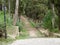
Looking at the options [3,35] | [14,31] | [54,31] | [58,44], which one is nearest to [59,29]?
[54,31]

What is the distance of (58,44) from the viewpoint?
1352 centimetres

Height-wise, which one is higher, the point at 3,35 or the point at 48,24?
the point at 3,35

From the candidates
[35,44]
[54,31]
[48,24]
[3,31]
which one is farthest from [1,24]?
[48,24]

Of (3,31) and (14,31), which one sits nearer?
(3,31)

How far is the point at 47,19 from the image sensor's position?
1280 inches

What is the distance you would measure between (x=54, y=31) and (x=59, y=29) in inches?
60.5

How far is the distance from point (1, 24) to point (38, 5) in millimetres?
27700

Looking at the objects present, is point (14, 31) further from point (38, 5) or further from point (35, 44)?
point (38, 5)

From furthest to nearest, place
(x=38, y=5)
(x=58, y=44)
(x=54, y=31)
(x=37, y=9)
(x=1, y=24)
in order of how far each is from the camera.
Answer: (x=37, y=9) < (x=38, y=5) < (x=54, y=31) < (x=1, y=24) < (x=58, y=44)

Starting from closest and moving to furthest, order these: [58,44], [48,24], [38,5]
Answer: [58,44], [48,24], [38,5]

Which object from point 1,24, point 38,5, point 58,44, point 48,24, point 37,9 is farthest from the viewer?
point 37,9

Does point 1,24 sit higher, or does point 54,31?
point 1,24

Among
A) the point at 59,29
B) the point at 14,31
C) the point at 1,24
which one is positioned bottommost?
the point at 59,29

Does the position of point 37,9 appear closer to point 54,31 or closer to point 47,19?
point 47,19
